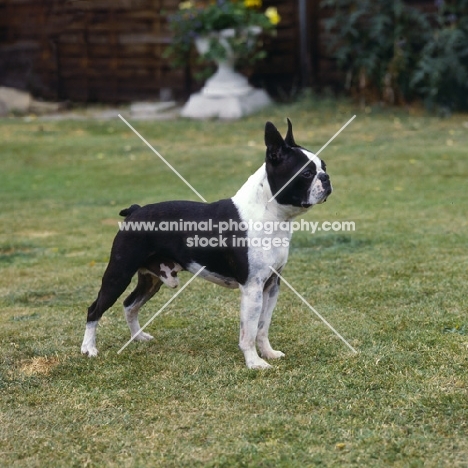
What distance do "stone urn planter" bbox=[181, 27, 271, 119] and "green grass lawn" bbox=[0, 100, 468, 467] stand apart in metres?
3.71

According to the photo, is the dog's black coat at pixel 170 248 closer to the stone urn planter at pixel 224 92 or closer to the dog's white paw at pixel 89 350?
the dog's white paw at pixel 89 350

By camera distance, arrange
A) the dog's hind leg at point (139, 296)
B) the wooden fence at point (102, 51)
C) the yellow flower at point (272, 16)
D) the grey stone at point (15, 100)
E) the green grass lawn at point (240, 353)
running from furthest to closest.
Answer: the grey stone at point (15, 100)
the wooden fence at point (102, 51)
the yellow flower at point (272, 16)
the dog's hind leg at point (139, 296)
the green grass lawn at point (240, 353)

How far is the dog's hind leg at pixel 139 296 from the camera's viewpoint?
17.1 feet

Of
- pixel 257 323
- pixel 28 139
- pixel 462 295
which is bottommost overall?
pixel 28 139

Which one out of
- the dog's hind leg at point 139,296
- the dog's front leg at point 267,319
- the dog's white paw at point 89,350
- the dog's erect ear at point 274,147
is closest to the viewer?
the dog's erect ear at point 274,147

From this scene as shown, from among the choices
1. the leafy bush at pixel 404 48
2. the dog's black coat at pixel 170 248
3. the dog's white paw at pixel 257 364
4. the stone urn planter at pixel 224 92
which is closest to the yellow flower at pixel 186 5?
the stone urn planter at pixel 224 92

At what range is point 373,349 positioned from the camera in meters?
4.97

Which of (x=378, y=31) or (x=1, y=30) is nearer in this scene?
(x=378, y=31)

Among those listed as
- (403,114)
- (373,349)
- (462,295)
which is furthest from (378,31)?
(373,349)

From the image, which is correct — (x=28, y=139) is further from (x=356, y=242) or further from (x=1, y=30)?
(x=356, y=242)

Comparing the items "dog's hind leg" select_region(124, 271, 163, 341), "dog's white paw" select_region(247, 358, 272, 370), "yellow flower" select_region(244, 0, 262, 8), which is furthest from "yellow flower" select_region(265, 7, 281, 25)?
"dog's white paw" select_region(247, 358, 272, 370)

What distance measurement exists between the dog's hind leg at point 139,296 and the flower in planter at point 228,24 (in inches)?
365

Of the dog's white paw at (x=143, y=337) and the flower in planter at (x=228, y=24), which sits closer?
the dog's white paw at (x=143, y=337)

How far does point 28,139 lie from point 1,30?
17.3 ft
